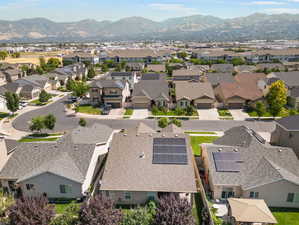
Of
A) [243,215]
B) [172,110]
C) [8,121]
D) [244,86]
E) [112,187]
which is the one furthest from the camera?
[244,86]

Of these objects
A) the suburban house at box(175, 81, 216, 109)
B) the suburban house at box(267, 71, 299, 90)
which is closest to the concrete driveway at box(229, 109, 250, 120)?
the suburban house at box(175, 81, 216, 109)

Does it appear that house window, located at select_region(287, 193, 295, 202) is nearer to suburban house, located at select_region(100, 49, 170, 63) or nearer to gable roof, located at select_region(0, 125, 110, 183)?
gable roof, located at select_region(0, 125, 110, 183)

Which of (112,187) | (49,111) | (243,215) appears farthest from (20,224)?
(49,111)

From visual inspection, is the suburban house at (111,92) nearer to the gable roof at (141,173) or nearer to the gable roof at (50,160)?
the gable roof at (50,160)

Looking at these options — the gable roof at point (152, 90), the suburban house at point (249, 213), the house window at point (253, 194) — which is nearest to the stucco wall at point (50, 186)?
the suburban house at point (249, 213)

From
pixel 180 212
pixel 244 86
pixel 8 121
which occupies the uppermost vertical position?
pixel 244 86

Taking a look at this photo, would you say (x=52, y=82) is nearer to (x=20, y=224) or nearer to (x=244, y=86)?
(x=244, y=86)

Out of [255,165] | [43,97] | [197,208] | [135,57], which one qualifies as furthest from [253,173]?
[135,57]
